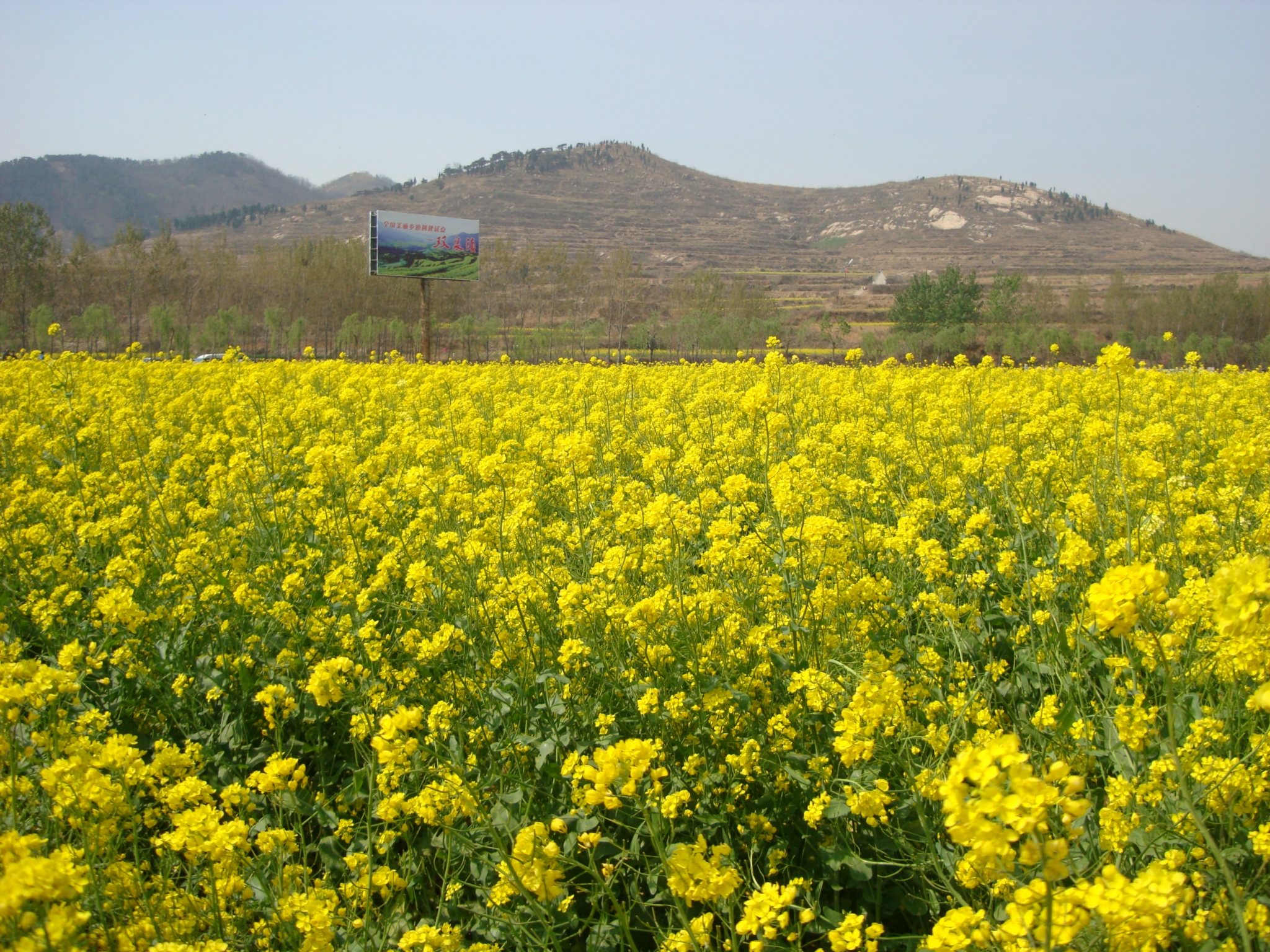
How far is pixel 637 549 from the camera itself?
11.0 ft

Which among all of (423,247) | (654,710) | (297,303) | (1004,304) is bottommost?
(654,710)

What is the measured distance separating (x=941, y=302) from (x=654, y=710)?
4425cm

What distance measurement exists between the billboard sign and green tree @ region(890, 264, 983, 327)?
82.2 feet

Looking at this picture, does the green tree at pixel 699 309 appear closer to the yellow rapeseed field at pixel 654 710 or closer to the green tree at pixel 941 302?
the green tree at pixel 941 302

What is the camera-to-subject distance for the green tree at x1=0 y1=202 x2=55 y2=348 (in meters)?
40.9

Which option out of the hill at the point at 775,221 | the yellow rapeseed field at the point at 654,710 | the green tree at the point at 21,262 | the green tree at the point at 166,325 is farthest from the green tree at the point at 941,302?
the hill at the point at 775,221

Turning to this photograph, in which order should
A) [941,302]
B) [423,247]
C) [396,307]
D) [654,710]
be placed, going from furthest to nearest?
1. [396,307]
2. [941,302]
3. [423,247]
4. [654,710]

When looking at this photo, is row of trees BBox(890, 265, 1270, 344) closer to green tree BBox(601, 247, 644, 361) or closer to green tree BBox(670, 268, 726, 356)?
green tree BBox(670, 268, 726, 356)

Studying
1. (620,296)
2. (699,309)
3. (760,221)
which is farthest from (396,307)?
(760,221)

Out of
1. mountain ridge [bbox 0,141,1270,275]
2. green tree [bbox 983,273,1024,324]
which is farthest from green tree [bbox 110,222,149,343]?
mountain ridge [bbox 0,141,1270,275]

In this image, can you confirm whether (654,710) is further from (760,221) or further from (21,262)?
(760,221)

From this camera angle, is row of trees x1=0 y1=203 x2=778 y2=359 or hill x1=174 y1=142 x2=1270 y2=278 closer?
row of trees x1=0 y1=203 x2=778 y2=359

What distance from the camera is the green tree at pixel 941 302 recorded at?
4069 centimetres

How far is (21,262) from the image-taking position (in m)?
41.5
